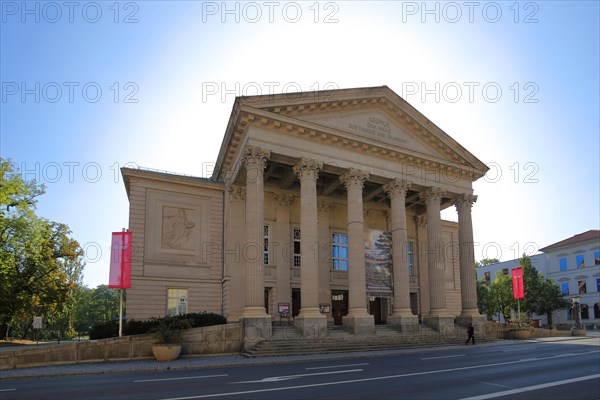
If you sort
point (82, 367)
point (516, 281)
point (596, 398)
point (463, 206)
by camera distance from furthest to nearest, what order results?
point (516, 281)
point (463, 206)
point (82, 367)
point (596, 398)

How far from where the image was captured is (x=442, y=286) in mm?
32125

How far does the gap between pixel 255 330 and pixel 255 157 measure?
31.9 feet

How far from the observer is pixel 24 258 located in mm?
36500

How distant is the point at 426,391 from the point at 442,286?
72.4 ft

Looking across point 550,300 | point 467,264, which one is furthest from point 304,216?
point 550,300

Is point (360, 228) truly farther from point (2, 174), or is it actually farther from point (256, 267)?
point (2, 174)

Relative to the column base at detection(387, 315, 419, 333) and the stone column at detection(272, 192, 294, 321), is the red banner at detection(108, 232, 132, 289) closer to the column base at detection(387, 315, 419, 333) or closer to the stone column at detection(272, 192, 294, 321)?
the stone column at detection(272, 192, 294, 321)

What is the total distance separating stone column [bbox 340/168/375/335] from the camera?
26953 millimetres

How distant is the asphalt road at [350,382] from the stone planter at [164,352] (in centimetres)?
364

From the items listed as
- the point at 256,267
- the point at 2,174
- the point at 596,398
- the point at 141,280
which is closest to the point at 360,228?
the point at 256,267

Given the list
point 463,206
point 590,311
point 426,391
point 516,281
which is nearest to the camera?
point 426,391

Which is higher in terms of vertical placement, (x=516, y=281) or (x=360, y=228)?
(x=360, y=228)

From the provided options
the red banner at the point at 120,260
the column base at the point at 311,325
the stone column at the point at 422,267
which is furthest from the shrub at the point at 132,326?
the stone column at the point at 422,267

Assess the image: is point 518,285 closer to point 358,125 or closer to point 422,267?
point 422,267
